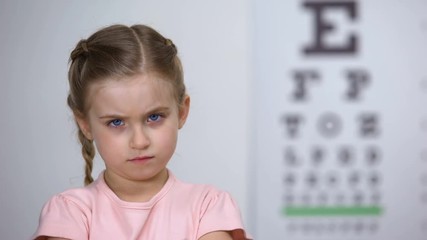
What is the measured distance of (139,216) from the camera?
1.26 m

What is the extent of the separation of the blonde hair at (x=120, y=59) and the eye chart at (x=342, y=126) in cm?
99

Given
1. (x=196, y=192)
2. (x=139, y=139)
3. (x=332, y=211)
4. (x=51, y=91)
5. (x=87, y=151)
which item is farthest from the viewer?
(x=332, y=211)

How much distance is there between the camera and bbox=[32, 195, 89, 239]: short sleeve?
1207 mm

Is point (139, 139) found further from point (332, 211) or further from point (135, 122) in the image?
point (332, 211)

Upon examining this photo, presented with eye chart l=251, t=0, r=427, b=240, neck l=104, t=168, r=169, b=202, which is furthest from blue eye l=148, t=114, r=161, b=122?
eye chart l=251, t=0, r=427, b=240

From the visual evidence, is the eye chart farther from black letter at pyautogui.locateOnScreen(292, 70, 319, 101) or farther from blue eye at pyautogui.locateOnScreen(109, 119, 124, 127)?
blue eye at pyautogui.locateOnScreen(109, 119, 124, 127)

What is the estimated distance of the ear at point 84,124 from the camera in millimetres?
1320

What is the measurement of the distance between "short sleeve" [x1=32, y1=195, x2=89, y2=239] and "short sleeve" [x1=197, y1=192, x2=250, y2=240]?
208 millimetres

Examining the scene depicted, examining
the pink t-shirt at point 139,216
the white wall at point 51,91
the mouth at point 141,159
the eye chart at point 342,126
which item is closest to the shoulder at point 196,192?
the pink t-shirt at point 139,216

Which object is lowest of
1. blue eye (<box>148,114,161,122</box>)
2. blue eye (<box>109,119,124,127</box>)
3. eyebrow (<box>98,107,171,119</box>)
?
blue eye (<box>109,119,124,127</box>)

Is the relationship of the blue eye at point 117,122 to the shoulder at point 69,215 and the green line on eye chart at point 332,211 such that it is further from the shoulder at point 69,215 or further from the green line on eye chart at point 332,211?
the green line on eye chart at point 332,211

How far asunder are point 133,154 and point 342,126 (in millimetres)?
1218

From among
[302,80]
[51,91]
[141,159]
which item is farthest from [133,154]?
[302,80]

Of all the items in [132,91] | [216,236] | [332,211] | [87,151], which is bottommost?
[332,211]
